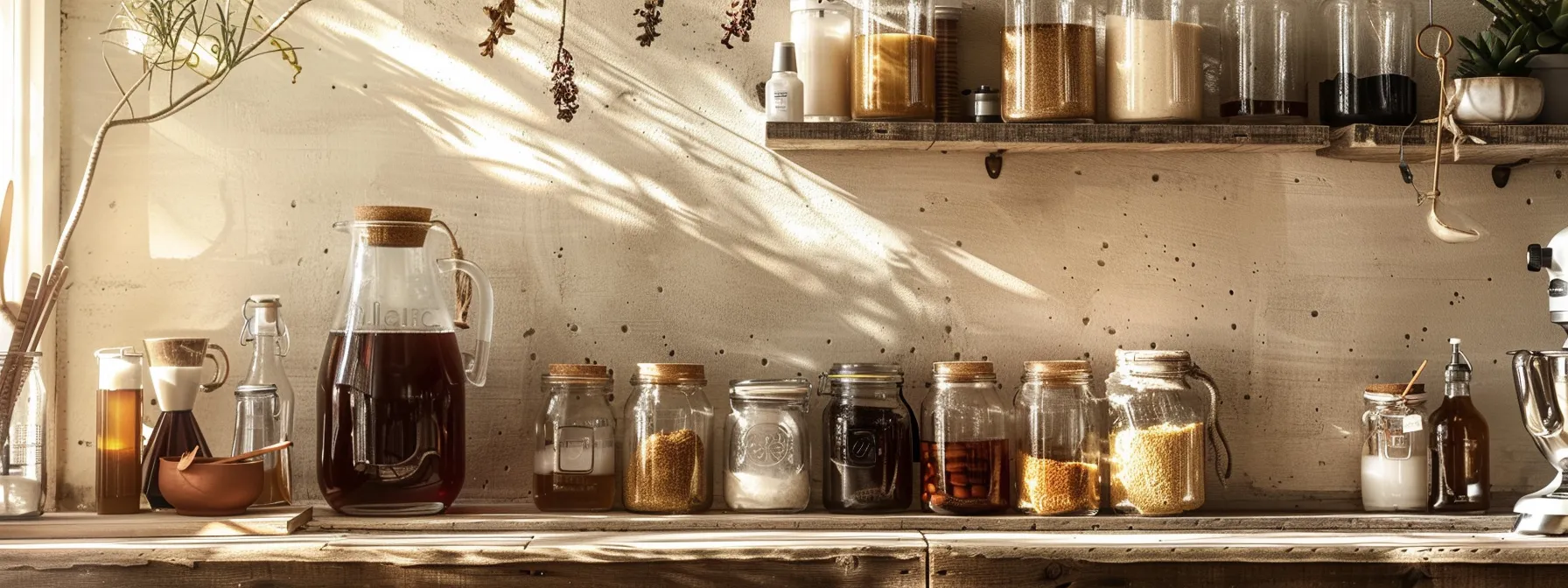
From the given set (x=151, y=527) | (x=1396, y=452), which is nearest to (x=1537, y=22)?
(x=1396, y=452)

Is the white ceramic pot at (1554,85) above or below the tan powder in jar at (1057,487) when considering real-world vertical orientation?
above

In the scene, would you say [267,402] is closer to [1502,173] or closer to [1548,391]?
[1548,391]

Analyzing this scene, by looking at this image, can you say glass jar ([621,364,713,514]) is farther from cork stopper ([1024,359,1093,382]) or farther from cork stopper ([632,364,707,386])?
cork stopper ([1024,359,1093,382])

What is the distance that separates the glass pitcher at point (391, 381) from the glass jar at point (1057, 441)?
755 mm

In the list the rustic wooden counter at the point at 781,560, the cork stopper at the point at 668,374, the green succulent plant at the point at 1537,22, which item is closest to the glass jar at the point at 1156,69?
the green succulent plant at the point at 1537,22

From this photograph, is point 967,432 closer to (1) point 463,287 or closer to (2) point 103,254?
(1) point 463,287

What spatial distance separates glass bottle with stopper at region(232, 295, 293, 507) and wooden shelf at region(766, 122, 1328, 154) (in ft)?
2.42

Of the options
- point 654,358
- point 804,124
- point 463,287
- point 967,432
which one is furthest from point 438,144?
point 967,432

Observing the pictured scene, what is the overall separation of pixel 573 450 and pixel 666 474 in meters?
0.14

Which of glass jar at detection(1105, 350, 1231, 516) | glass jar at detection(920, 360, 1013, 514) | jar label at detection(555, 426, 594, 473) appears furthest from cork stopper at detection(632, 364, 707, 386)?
glass jar at detection(1105, 350, 1231, 516)

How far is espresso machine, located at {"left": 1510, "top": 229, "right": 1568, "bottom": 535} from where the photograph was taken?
1.62 metres

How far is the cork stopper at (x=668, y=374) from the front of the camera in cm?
171

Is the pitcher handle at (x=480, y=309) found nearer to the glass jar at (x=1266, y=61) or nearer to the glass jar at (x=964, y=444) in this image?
the glass jar at (x=964, y=444)

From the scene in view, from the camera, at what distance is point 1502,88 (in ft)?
5.61
